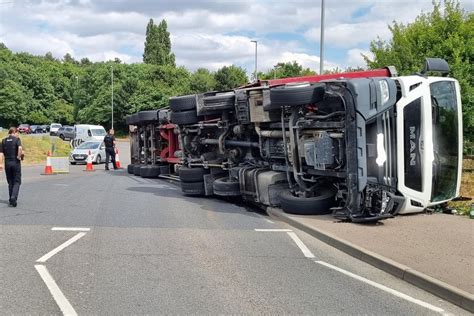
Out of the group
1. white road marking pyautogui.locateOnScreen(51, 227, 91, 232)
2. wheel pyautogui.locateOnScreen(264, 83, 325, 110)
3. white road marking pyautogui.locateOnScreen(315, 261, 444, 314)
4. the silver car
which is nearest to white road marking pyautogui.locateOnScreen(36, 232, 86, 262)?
white road marking pyautogui.locateOnScreen(51, 227, 91, 232)

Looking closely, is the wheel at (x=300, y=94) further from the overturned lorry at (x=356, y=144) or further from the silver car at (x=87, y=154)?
the silver car at (x=87, y=154)

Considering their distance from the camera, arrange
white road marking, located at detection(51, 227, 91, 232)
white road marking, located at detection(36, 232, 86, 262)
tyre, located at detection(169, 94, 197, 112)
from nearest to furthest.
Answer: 1. white road marking, located at detection(36, 232, 86, 262)
2. white road marking, located at detection(51, 227, 91, 232)
3. tyre, located at detection(169, 94, 197, 112)

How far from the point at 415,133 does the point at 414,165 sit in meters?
0.53

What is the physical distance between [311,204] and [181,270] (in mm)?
3954

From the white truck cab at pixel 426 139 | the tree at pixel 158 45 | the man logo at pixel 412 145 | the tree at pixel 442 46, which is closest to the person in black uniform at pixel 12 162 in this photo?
the white truck cab at pixel 426 139

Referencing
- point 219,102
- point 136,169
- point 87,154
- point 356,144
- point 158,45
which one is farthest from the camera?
point 158,45

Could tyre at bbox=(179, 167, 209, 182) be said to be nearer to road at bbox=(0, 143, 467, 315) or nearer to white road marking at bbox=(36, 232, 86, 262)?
road at bbox=(0, 143, 467, 315)

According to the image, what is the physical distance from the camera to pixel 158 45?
92875 millimetres

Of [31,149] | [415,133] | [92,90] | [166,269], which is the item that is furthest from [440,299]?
[92,90]

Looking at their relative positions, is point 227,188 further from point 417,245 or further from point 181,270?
point 181,270

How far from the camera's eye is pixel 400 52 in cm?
1869

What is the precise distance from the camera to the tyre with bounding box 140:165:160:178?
1866 cm

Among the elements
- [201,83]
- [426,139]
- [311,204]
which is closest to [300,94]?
[311,204]

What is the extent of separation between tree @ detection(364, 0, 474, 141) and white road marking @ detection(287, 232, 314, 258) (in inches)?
351
